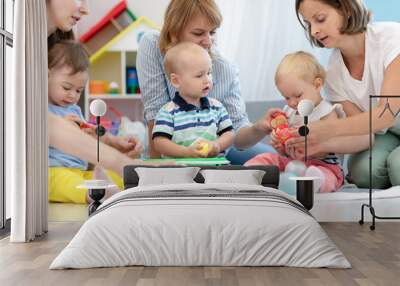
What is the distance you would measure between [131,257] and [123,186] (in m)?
2.62

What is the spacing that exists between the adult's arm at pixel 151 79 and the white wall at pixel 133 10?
0.23 meters

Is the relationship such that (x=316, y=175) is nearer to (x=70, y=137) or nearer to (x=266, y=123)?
(x=266, y=123)

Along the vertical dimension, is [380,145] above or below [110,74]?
below

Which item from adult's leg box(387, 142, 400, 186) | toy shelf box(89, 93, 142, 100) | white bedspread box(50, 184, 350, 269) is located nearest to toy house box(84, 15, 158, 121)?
toy shelf box(89, 93, 142, 100)

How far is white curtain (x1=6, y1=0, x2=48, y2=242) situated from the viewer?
19.2 ft

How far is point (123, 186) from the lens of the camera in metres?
7.11

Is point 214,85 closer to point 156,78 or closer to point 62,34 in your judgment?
point 156,78

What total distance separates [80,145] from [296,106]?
2346 mm

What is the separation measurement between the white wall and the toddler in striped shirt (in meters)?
0.49

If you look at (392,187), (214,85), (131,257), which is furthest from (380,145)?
(131,257)

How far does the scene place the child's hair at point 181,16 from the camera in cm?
710

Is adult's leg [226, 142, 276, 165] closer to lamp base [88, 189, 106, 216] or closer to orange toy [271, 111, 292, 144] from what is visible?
orange toy [271, 111, 292, 144]

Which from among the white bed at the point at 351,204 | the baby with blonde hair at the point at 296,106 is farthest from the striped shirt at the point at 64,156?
the white bed at the point at 351,204

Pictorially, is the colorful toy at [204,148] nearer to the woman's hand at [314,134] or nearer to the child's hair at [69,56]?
the woman's hand at [314,134]
